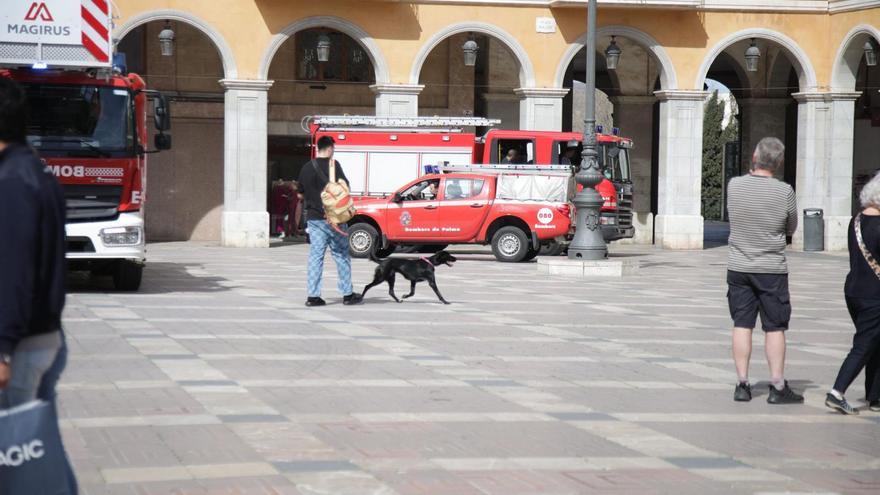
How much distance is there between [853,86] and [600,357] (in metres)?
24.8

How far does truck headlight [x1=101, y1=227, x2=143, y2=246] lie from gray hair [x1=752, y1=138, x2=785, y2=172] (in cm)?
901

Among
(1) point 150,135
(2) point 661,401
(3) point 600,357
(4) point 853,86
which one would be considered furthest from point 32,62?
(4) point 853,86

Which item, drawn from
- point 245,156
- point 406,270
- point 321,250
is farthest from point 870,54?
point 321,250

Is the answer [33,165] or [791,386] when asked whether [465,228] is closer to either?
[791,386]

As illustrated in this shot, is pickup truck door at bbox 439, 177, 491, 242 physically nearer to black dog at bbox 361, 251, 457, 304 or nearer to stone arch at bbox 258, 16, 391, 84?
stone arch at bbox 258, 16, 391, 84

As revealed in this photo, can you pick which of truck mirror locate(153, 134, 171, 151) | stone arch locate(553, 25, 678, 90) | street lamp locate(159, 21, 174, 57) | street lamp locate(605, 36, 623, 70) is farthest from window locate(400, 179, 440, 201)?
truck mirror locate(153, 134, 171, 151)

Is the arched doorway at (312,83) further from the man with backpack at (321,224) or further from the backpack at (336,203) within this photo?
the backpack at (336,203)

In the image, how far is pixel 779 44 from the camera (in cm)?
3466

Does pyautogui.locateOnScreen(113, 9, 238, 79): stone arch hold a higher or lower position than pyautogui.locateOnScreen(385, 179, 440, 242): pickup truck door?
higher

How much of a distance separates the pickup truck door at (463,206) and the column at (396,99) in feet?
18.6

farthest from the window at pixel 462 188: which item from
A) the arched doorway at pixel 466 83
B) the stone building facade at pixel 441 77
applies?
the arched doorway at pixel 466 83

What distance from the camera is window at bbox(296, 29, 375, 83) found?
120 feet

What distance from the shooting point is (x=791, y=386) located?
10406 mm

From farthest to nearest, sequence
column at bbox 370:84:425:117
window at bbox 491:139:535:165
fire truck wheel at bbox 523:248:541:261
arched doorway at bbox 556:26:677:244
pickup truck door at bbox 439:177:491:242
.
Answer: arched doorway at bbox 556:26:677:244, column at bbox 370:84:425:117, window at bbox 491:139:535:165, fire truck wheel at bbox 523:248:541:261, pickup truck door at bbox 439:177:491:242
